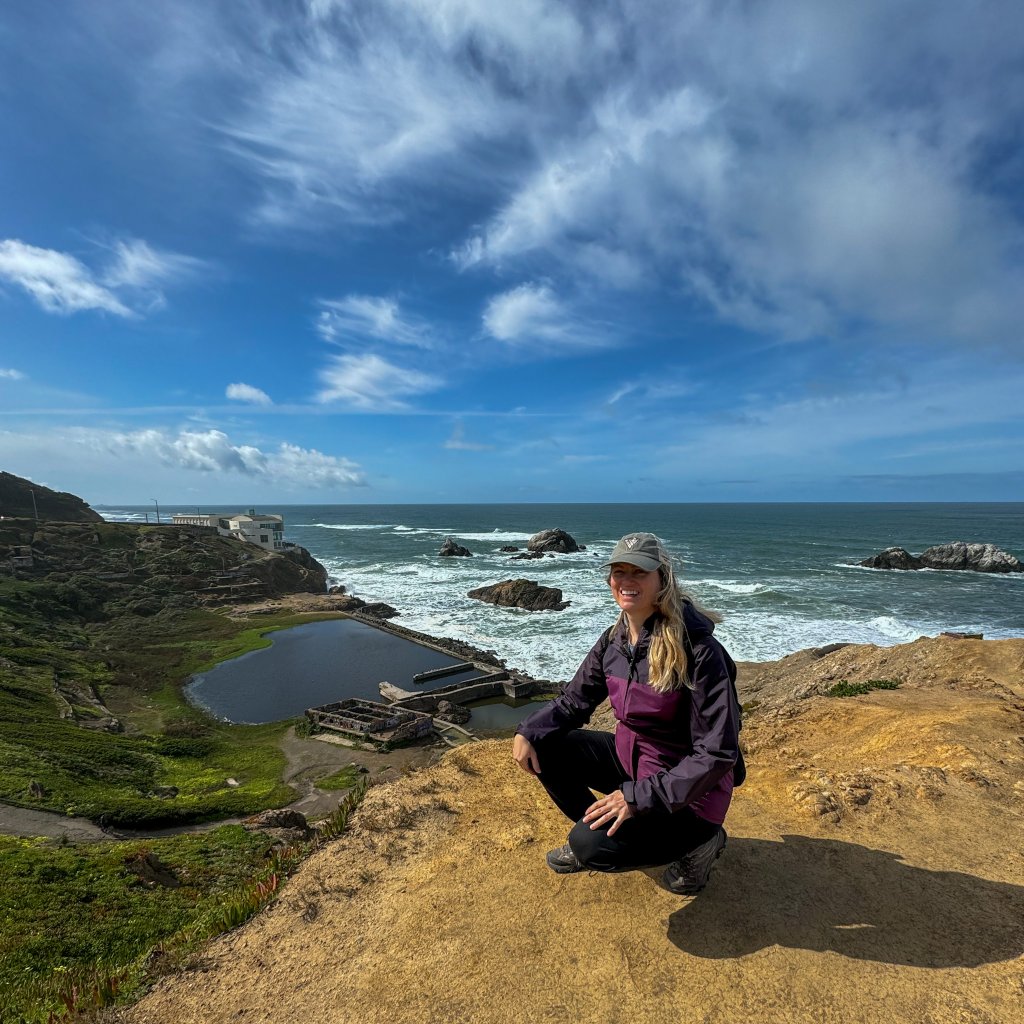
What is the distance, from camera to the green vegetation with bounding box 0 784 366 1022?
14.3ft

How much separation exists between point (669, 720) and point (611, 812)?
682mm

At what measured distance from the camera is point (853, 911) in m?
4.04

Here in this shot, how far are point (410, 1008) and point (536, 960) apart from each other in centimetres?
86

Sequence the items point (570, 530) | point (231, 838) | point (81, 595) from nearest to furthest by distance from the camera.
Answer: point (231, 838)
point (81, 595)
point (570, 530)

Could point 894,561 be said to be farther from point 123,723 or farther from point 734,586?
point 123,723

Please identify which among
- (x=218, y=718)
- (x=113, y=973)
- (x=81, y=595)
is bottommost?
(x=218, y=718)

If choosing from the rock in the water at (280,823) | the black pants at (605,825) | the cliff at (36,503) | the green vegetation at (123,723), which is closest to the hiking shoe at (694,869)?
the black pants at (605,825)

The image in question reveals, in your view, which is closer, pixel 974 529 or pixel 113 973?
pixel 113 973

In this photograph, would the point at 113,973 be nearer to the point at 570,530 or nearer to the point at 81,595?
the point at 81,595

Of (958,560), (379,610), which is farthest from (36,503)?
(958,560)

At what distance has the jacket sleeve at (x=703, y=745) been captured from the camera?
3.22 metres

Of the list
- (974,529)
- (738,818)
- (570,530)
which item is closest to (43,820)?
(738,818)

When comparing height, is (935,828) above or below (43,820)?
above

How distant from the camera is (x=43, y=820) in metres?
10.7
